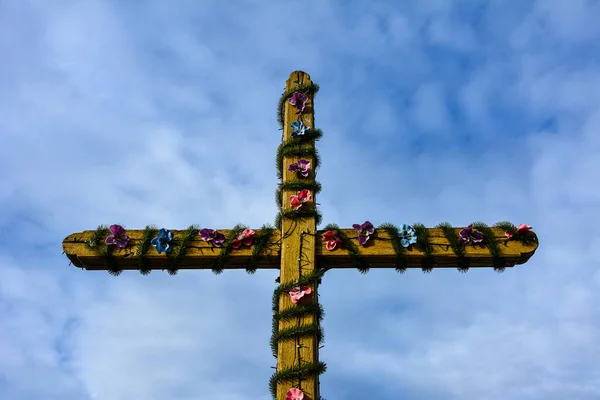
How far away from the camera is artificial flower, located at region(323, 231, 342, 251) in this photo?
460cm

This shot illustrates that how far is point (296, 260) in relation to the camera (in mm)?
4492

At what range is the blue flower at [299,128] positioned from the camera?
5.07 m

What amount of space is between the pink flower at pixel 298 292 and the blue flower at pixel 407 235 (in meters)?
0.83

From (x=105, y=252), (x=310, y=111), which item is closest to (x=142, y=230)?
(x=105, y=252)

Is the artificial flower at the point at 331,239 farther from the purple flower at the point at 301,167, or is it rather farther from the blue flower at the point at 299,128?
the blue flower at the point at 299,128

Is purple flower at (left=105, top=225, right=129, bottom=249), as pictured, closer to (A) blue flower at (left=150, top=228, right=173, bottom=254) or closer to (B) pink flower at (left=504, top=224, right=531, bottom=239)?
(A) blue flower at (left=150, top=228, right=173, bottom=254)

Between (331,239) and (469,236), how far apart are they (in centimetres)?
105

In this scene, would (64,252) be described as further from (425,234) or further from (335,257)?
(425,234)

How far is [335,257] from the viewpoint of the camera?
4.61 metres

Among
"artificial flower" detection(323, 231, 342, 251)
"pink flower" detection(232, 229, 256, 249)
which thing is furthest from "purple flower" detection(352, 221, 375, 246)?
"pink flower" detection(232, 229, 256, 249)

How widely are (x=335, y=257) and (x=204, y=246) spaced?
974 millimetres

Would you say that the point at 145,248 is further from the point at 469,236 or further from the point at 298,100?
the point at 469,236

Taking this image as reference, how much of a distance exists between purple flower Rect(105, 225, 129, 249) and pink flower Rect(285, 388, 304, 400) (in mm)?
1695

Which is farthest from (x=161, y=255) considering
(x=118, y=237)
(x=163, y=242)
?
(x=118, y=237)
